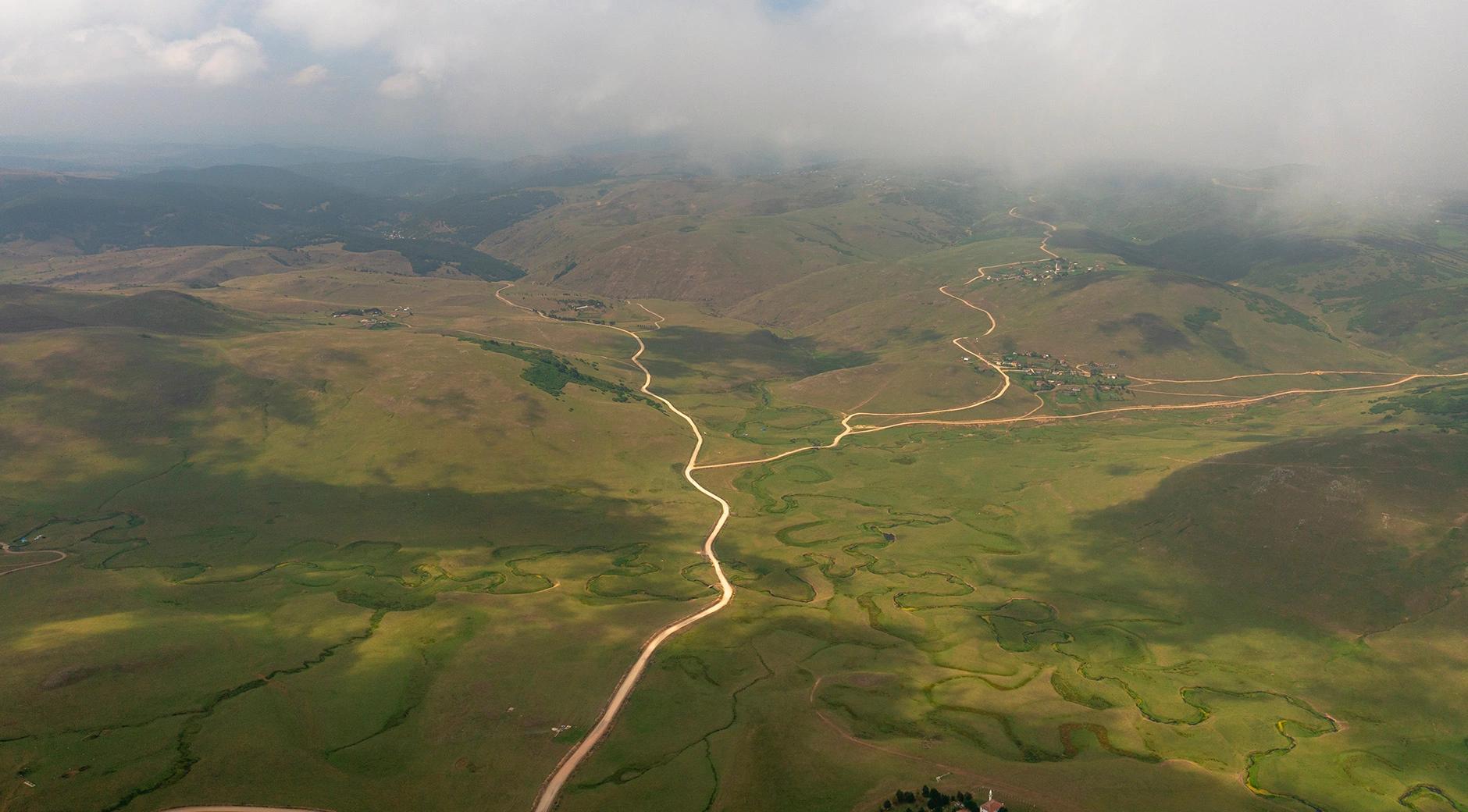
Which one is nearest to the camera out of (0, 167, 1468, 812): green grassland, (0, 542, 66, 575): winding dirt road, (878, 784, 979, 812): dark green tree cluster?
(878, 784, 979, 812): dark green tree cluster

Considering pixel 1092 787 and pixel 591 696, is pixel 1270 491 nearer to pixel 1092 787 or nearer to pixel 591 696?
pixel 1092 787

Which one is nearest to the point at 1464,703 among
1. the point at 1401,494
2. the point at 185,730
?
the point at 1401,494

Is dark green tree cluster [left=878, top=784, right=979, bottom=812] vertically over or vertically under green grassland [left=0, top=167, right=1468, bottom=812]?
over

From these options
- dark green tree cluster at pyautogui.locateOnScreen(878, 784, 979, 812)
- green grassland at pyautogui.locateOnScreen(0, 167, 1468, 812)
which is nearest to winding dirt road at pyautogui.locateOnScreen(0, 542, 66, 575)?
green grassland at pyautogui.locateOnScreen(0, 167, 1468, 812)

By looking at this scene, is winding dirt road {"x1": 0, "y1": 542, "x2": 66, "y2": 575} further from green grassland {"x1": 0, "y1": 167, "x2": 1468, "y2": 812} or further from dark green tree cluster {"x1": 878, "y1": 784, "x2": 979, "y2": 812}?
dark green tree cluster {"x1": 878, "y1": 784, "x2": 979, "y2": 812}

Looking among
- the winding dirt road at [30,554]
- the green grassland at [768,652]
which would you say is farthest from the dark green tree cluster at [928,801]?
the winding dirt road at [30,554]

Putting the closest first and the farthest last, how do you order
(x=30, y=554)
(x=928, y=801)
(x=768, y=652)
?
(x=928, y=801) → (x=768, y=652) → (x=30, y=554)

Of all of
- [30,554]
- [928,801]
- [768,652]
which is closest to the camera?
[928,801]

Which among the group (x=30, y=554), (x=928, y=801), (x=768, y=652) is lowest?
(x=30, y=554)

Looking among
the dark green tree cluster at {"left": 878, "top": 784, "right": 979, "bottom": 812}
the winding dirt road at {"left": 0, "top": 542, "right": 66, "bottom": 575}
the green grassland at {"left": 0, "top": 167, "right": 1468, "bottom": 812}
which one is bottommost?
the winding dirt road at {"left": 0, "top": 542, "right": 66, "bottom": 575}

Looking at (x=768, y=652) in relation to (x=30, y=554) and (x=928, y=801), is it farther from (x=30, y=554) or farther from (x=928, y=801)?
(x=30, y=554)

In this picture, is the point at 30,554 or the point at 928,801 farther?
the point at 30,554

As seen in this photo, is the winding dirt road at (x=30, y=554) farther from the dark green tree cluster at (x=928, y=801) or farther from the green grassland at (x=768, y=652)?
the dark green tree cluster at (x=928, y=801)

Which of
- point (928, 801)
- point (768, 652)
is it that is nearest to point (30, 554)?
point (768, 652)
